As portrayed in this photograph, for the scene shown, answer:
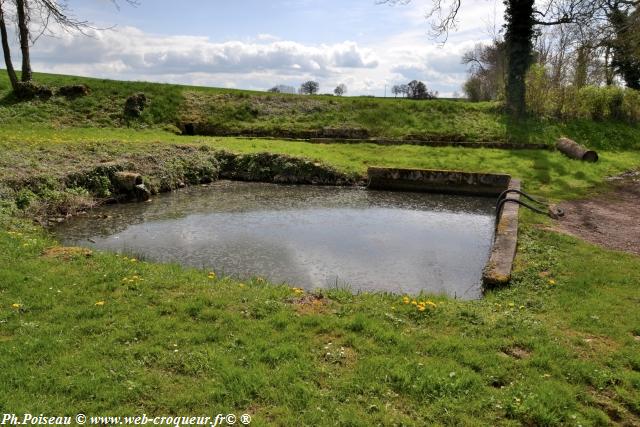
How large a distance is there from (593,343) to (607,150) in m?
23.7

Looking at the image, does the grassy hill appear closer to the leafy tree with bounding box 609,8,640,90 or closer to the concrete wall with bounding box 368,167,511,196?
the leafy tree with bounding box 609,8,640,90

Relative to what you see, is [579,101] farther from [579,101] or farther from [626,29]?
[626,29]

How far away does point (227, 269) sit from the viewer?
939 cm

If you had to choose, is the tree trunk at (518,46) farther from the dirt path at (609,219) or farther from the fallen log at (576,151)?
the dirt path at (609,219)

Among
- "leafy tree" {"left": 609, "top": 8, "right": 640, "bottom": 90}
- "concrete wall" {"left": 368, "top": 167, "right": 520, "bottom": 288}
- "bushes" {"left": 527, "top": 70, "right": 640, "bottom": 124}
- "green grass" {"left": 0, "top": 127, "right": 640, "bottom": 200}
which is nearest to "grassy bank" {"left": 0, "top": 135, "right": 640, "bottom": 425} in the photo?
"green grass" {"left": 0, "top": 127, "right": 640, "bottom": 200}

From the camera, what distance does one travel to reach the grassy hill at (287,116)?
26203mm

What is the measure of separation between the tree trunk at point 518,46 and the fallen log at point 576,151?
5340mm

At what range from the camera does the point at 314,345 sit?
5.78 meters

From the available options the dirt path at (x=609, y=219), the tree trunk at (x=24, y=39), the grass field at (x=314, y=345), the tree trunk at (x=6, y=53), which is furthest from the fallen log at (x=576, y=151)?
the tree trunk at (x=6, y=53)

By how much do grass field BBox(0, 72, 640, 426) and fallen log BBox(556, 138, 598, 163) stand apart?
1388cm

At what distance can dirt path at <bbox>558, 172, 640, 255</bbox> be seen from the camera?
36.1 feet

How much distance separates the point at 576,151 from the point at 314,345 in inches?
819

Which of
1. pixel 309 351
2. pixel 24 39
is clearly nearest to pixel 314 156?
pixel 309 351

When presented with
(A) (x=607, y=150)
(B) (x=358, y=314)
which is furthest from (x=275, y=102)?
(B) (x=358, y=314)
